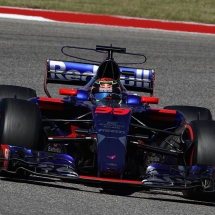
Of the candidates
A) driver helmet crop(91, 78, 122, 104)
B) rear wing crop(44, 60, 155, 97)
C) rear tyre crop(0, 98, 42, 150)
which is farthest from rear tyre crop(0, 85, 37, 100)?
rear tyre crop(0, 98, 42, 150)

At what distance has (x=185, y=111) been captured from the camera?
28.3 feet

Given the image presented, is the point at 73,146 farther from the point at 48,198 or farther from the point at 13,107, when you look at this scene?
the point at 48,198

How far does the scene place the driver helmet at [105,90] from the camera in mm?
7934

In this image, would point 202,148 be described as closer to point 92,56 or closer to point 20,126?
point 20,126

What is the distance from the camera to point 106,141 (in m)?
6.74

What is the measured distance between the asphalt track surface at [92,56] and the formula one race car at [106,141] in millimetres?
152

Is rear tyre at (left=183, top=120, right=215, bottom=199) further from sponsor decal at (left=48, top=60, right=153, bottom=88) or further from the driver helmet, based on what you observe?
sponsor decal at (left=48, top=60, right=153, bottom=88)

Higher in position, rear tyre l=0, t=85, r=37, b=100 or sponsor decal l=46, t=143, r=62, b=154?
rear tyre l=0, t=85, r=37, b=100

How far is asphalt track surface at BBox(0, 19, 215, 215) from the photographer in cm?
605

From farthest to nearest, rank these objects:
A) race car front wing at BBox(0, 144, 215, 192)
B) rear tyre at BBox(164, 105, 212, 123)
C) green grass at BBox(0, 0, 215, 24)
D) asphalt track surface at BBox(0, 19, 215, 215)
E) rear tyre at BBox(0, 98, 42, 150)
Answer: green grass at BBox(0, 0, 215, 24) → rear tyre at BBox(164, 105, 212, 123) → rear tyre at BBox(0, 98, 42, 150) → race car front wing at BBox(0, 144, 215, 192) → asphalt track surface at BBox(0, 19, 215, 215)

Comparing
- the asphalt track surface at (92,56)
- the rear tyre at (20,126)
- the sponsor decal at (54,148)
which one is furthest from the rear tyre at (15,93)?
the asphalt track surface at (92,56)

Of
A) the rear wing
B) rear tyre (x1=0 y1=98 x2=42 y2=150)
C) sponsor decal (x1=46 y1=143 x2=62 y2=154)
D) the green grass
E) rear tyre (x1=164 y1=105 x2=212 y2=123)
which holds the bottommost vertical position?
sponsor decal (x1=46 y1=143 x2=62 y2=154)

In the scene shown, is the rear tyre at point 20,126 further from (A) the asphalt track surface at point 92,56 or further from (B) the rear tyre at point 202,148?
(B) the rear tyre at point 202,148

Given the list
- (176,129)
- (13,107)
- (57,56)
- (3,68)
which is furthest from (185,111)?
(57,56)
